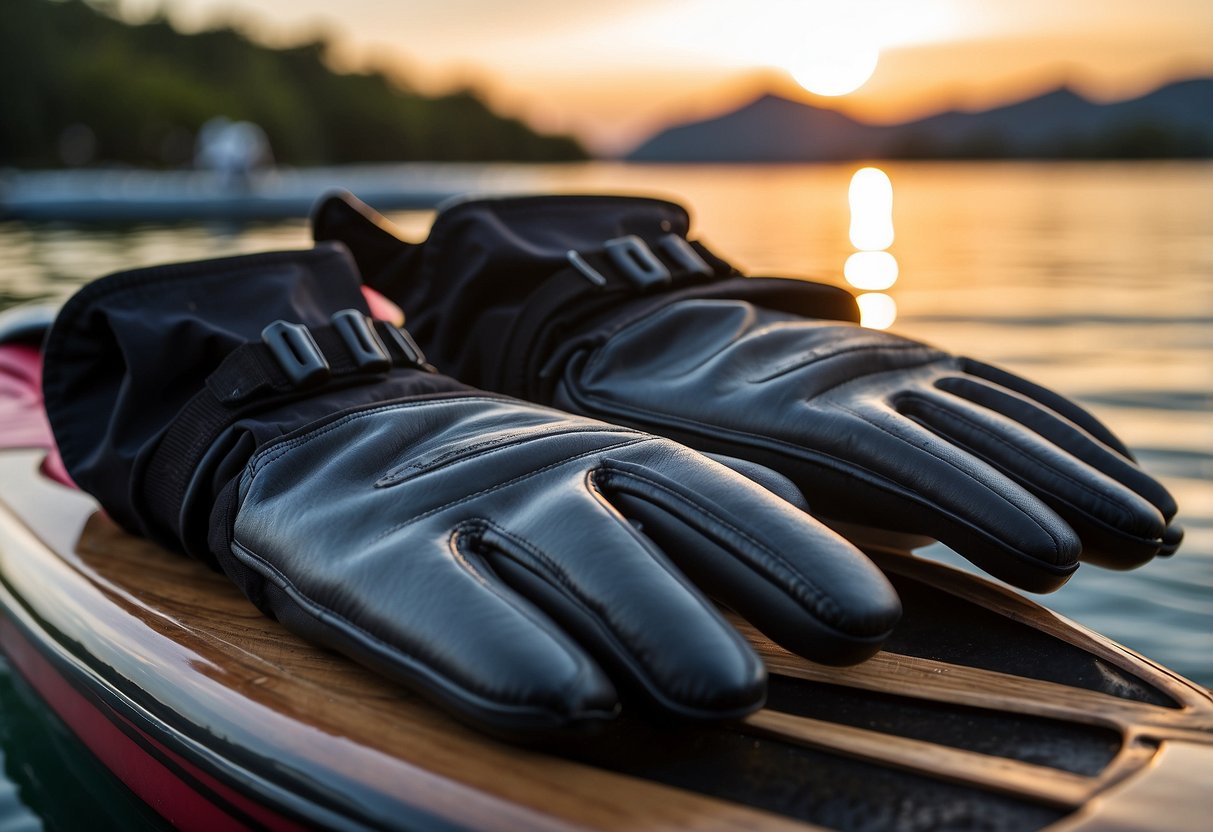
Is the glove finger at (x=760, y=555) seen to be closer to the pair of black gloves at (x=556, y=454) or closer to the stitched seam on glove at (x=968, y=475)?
the pair of black gloves at (x=556, y=454)

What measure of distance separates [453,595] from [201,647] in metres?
0.46

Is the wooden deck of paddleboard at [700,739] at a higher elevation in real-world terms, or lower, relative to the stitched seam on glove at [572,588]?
lower

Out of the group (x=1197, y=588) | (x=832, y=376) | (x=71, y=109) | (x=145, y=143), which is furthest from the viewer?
(x=145, y=143)

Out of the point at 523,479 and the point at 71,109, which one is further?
the point at 71,109

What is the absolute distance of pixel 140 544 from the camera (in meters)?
1.75

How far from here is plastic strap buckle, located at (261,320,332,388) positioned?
1499 mm

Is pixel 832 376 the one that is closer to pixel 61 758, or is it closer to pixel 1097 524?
pixel 1097 524

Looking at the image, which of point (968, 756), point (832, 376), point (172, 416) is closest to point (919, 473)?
point (832, 376)

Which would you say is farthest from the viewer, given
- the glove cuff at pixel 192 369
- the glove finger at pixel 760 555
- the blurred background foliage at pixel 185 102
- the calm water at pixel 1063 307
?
the blurred background foliage at pixel 185 102

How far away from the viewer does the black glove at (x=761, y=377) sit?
4.97 feet

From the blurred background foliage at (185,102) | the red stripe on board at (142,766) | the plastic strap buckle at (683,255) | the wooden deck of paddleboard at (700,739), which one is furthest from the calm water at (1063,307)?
the blurred background foliage at (185,102)

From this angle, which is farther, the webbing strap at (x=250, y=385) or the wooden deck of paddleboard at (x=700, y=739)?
the webbing strap at (x=250, y=385)

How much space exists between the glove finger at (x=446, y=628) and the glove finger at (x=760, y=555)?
0.67 ft

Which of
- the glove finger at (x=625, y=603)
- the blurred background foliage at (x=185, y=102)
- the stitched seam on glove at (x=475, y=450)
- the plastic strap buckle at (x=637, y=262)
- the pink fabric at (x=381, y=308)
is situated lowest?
the glove finger at (x=625, y=603)
